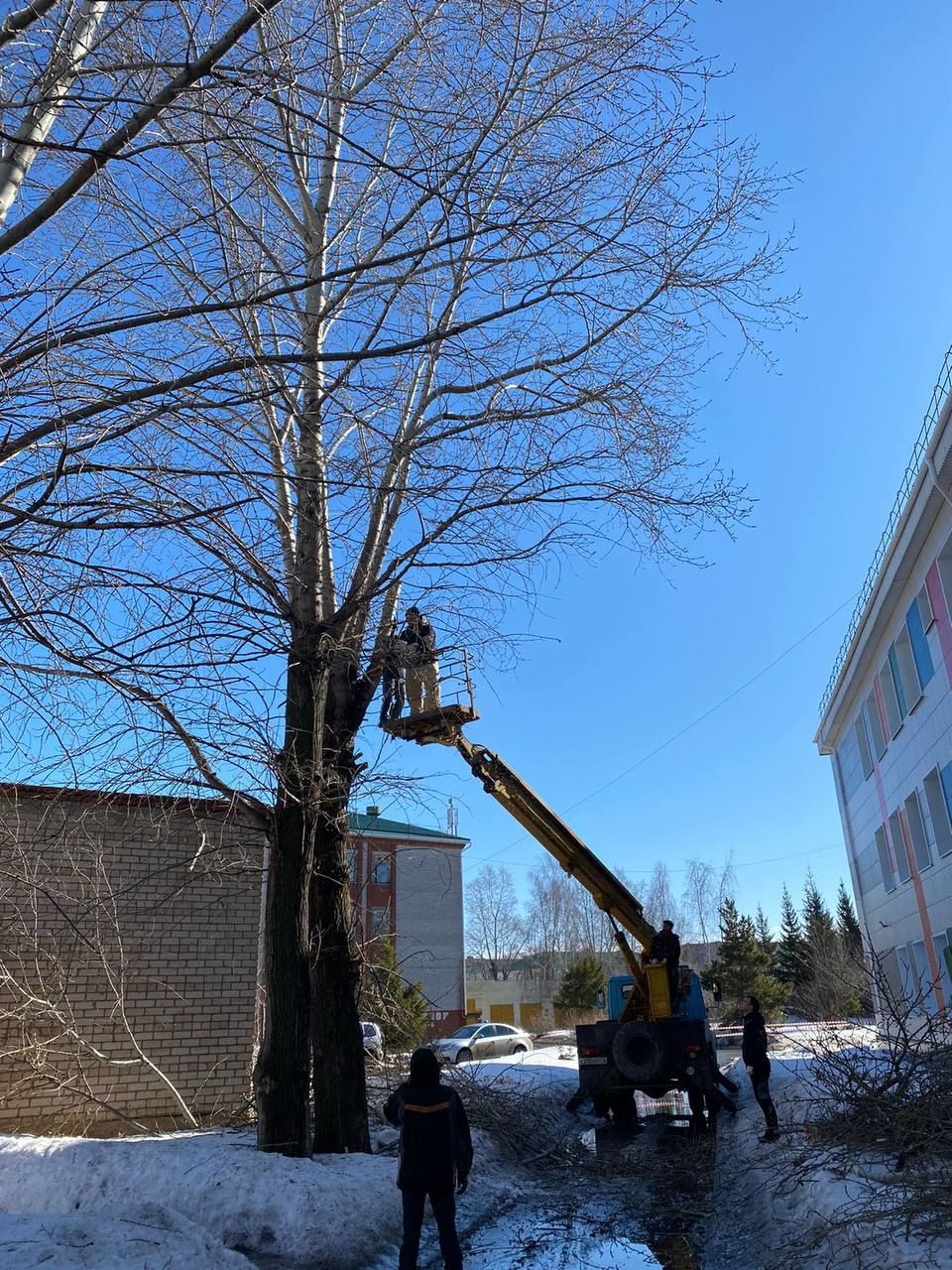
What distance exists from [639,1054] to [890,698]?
1283cm

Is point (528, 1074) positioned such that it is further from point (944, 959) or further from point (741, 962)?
point (741, 962)

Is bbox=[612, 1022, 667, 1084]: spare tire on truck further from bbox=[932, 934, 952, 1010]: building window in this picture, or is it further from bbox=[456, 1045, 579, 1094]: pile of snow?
bbox=[932, 934, 952, 1010]: building window

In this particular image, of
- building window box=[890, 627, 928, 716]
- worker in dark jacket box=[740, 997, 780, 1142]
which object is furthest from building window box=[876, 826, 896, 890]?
worker in dark jacket box=[740, 997, 780, 1142]

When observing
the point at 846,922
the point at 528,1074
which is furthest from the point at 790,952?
the point at 528,1074

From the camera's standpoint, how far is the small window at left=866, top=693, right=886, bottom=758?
2356cm

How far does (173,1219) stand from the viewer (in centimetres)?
580

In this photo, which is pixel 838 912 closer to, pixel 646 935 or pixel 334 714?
pixel 646 935

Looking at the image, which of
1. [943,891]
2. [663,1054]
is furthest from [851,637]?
[663,1054]

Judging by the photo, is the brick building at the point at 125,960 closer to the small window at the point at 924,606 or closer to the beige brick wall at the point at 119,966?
the beige brick wall at the point at 119,966

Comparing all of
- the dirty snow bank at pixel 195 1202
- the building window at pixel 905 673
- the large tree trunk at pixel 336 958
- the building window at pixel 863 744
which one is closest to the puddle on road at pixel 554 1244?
the dirty snow bank at pixel 195 1202

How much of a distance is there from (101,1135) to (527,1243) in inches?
234

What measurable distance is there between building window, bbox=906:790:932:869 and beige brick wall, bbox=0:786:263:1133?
1464 centimetres

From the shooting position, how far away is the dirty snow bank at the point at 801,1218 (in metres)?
5.30

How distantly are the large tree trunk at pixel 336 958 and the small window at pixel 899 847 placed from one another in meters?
17.2
